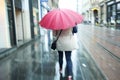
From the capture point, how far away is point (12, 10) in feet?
43.0

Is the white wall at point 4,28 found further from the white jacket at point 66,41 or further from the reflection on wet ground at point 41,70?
the white jacket at point 66,41

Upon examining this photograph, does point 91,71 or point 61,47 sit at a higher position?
point 61,47

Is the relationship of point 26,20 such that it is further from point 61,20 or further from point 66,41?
point 61,20

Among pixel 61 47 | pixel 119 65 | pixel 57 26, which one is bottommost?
pixel 119 65

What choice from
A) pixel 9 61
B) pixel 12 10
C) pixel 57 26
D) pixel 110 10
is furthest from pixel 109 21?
pixel 57 26

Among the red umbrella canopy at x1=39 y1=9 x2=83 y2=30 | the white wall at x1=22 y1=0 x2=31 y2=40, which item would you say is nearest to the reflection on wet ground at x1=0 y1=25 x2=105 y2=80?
the red umbrella canopy at x1=39 y1=9 x2=83 y2=30

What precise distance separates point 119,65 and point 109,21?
128ft

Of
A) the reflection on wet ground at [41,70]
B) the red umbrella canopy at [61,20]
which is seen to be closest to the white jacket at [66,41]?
the red umbrella canopy at [61,20]

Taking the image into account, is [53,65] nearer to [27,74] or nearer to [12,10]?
[27,74]

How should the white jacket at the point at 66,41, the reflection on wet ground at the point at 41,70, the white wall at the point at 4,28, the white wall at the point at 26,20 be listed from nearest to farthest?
the white jacket at the point at 66,41 < the reflection on wet ground at the point at 41,70 < the white wall at the point at 4,28 < the white wall at the point at 26,20

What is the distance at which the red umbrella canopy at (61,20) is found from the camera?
583cm

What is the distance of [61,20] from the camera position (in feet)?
19.3

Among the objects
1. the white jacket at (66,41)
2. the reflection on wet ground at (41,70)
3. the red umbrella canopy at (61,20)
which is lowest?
the reflection on wet ground at (41,70)

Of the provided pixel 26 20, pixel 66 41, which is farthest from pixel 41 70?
pixel 26 20
